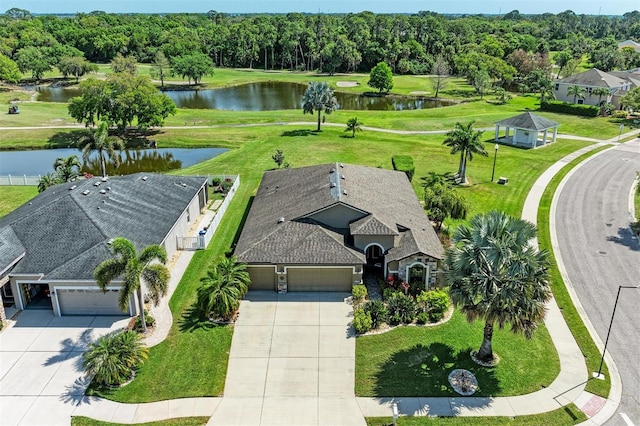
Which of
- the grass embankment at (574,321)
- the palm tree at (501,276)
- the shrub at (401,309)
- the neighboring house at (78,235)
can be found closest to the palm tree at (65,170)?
the neighboring house at (78,235)

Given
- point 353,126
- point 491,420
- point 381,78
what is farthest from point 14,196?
point 381,78

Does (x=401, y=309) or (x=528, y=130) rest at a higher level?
(x=528, y=130)

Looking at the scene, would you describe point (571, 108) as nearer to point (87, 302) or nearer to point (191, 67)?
point (191, 67)

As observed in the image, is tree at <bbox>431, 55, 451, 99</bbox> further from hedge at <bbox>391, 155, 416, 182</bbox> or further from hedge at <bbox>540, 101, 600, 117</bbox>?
hedge at <bbox>391, 155, 416, 182</bbox>

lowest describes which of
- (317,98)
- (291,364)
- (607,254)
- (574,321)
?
(291,364)

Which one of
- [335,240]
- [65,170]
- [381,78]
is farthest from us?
[381,78]

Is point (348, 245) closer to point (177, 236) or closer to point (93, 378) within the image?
point (177, 236)

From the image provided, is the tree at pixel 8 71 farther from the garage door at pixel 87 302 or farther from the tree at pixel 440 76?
the garage door at pixel 87 302

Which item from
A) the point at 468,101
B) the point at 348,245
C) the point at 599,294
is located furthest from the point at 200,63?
the point at 599,294
